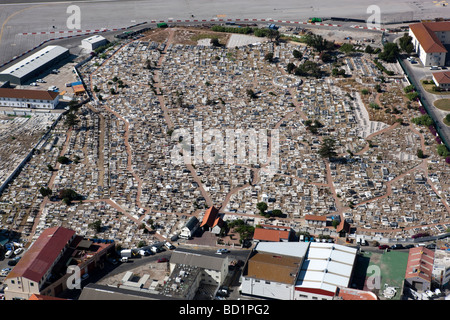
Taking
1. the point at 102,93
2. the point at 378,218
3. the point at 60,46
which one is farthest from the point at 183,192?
the point at 60,46

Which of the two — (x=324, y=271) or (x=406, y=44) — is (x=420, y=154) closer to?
(x=324, y=271)

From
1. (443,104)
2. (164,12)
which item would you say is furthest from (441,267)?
(164,12)

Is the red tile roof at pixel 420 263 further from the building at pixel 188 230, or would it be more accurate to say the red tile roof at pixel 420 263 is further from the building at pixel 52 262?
the building at pixel 52 262

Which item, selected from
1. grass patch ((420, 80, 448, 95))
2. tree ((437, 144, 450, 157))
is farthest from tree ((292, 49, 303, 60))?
tree ((437, 144, 450, 157))

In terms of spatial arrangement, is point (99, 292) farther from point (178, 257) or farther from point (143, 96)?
point (143, 96)

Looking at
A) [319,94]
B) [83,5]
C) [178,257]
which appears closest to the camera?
[178,257]
